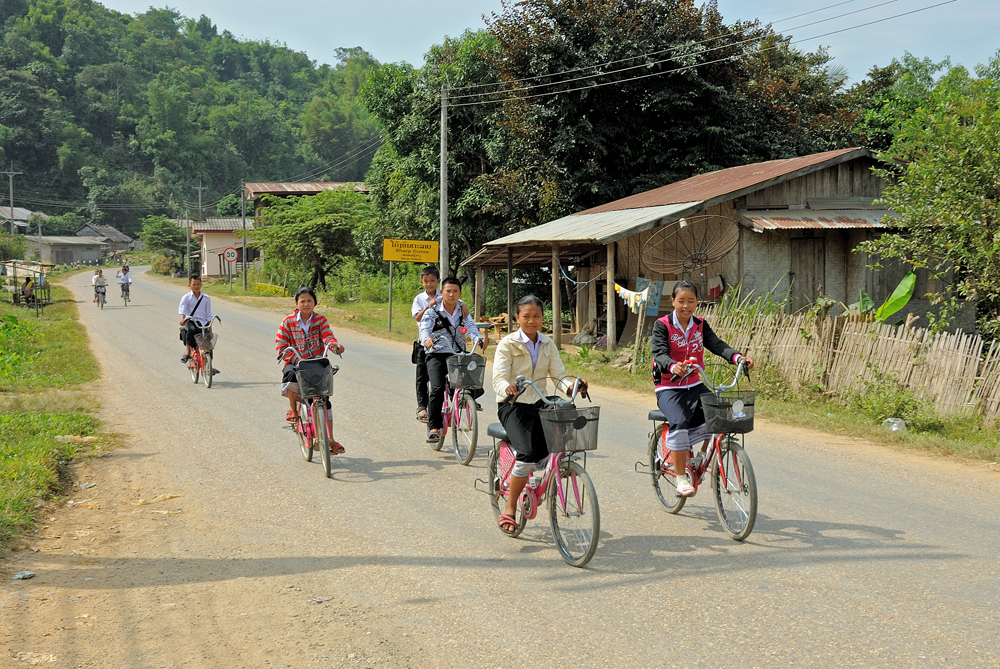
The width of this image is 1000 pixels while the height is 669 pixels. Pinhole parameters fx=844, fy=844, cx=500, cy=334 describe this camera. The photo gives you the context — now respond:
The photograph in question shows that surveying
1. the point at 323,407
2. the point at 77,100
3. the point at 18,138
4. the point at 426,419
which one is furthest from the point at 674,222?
the point at 77,100

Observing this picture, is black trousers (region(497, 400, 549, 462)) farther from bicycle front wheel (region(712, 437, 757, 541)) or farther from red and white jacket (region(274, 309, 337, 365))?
red and white jacket (region(274, 309, 337, 365))

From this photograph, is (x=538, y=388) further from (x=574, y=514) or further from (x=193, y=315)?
(x=193, y=315)

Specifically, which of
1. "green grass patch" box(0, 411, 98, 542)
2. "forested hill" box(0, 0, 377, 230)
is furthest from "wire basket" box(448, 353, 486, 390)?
"forested hill" box(0, 0, 377, 230)

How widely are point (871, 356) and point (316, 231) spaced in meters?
33.2

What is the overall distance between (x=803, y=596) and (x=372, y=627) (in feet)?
7.54

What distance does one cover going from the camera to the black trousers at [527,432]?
17.5 feet

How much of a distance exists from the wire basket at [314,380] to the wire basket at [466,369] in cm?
111

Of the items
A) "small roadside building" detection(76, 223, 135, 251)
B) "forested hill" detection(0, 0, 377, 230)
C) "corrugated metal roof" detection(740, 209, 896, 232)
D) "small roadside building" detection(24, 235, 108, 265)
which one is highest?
"forested hill" detection(0, 0, 377, 230)

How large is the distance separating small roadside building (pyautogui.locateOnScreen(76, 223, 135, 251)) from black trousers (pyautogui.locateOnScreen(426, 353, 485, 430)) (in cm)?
10006

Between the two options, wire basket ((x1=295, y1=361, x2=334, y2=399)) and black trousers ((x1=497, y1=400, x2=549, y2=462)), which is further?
wire basket ((x1=295, y1=361, x2=334, y2=399))

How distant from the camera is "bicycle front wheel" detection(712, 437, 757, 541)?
5.41 meters

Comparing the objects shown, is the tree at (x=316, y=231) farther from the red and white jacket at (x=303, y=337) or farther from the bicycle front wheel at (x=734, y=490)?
the bicycle front wheel at (x=734, y=490)

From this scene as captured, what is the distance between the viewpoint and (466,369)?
25.3ft

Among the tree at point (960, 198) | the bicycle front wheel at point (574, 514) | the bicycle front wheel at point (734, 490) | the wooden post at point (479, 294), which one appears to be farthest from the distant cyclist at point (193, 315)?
the wooden post at point (479, 294)
